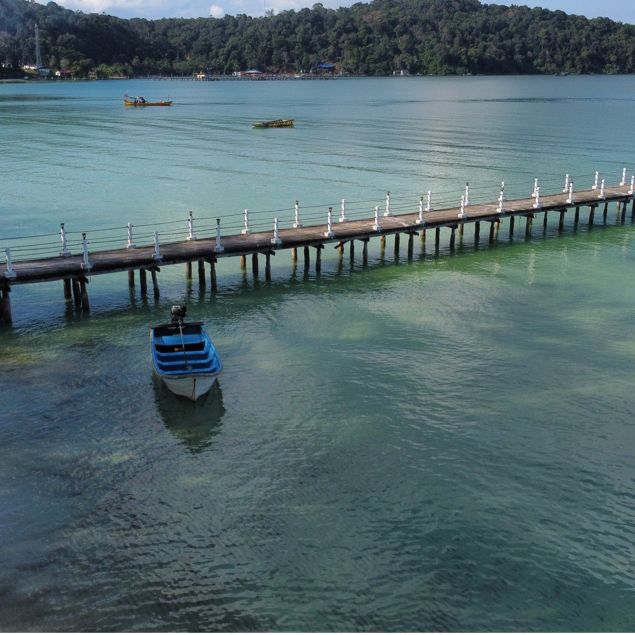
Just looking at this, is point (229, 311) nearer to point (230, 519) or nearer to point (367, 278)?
point (367, 278)

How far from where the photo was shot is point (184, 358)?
25.8 m

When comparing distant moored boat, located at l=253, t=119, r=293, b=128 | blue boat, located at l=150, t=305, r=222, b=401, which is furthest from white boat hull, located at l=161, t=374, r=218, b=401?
distant moored boat, located at l=253, t=119, r=293, b=128

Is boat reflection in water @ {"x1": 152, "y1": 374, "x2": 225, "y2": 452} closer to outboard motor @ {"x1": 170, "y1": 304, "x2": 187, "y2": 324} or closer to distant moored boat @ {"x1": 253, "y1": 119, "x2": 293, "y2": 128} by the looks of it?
outboard motor @ {"x1": 170, "y1": 304, "x2": 187, "y2": 324}

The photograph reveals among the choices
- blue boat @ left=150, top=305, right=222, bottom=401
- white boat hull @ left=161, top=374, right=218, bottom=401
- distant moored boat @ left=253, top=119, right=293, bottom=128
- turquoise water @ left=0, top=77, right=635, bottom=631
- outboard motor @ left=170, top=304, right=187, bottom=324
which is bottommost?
turquoise water @ left=0, top=77, right=635, bottom=631

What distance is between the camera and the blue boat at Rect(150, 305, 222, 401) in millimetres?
24734

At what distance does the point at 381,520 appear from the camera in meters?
19.4

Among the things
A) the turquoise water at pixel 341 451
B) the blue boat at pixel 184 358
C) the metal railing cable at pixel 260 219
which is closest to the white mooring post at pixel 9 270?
the turquoise water at pixel 341 451

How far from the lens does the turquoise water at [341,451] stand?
1694cm

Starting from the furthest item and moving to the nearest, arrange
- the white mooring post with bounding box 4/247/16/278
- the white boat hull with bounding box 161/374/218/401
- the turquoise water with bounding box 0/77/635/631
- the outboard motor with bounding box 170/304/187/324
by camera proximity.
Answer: the white mooring post with bounding box 4/247/16/278 < the outboard motor with bounding box 170/304/187/324 < the white boat hull with bounding box 161/374/218/401 < the turquoise water with bounding box 0/77/635/631

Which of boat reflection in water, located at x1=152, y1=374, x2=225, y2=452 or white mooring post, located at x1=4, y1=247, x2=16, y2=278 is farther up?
white mooring post, located at x1=4, y1=247, x2=16, y2=278

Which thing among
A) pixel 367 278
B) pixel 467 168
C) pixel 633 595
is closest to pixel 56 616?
pixel 633 595

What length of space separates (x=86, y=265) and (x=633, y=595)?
23931 millimetres

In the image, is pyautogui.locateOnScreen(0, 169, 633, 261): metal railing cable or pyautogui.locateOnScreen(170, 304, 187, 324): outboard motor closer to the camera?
pyautogui.locateOnScreen(170, 304, 187, 324): outboard motor

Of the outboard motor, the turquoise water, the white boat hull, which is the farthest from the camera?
the outboard motor
